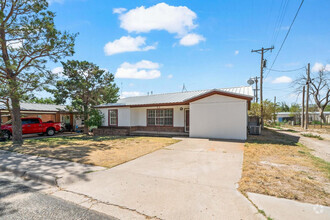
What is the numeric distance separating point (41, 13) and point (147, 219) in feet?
42.5

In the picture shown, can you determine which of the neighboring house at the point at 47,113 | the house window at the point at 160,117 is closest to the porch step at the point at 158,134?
the house window at the point at 160,117

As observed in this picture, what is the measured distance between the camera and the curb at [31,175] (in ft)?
15.3

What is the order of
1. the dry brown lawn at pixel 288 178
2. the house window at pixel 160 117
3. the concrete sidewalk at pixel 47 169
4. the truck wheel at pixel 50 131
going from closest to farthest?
the dry brown lawn at pixel 288 178
the concrete sidewalk at pixel 47 169
the house window at pixel 160 117
the truck wheel at pixel 50 131

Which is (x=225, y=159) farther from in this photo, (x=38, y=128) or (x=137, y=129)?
(x=38, y=128)

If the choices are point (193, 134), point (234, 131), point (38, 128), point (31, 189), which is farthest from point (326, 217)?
point (38, 128)

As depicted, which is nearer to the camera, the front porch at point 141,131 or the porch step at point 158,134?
the porch step at point 158,134

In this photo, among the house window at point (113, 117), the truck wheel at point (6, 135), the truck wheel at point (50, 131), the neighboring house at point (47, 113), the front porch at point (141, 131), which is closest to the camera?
the truck wheel at point (6, 135)

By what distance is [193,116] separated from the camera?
41.4 feet

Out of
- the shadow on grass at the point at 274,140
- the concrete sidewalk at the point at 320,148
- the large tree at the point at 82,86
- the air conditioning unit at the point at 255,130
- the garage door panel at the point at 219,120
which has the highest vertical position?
the large tree at the point at 82,86

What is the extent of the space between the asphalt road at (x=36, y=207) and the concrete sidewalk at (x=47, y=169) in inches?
26.5

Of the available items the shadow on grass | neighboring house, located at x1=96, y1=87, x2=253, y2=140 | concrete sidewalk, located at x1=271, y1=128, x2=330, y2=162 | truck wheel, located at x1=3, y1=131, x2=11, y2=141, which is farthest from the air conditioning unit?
truck wheel, located at x1=3, y1=131, x2=11, y2=141

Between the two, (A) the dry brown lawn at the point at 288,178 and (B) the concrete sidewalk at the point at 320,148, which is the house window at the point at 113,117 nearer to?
(A) the dry brown lawn at the point at 288,178

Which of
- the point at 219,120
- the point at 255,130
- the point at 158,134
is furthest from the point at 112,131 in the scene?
the point at 255,130

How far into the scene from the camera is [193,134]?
12.7 m
